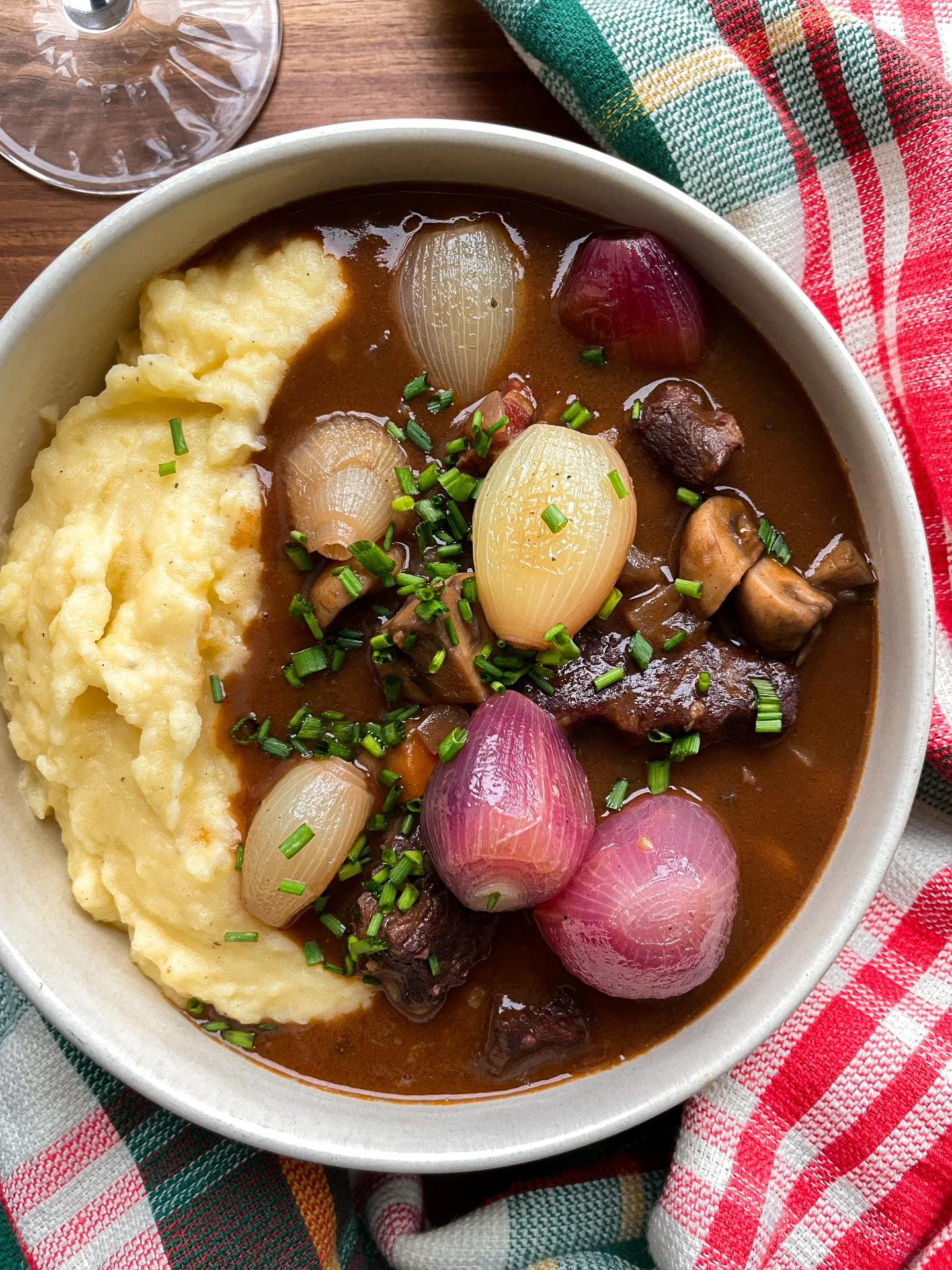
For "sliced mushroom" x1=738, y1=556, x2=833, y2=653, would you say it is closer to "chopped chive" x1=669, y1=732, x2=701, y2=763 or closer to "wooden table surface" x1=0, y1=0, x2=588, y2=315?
"chopped chive" x1=669, y1=732, x2=701, y2=763

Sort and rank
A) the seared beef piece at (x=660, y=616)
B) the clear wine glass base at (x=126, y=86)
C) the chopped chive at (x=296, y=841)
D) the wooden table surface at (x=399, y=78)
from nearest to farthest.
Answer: the chopped chive at (x=296, y=841) < the seared beef piece at (x=660, y=616) < the wooden table surface at (x=399, y=78) < the clear wine glass base at (x=126, y=86)

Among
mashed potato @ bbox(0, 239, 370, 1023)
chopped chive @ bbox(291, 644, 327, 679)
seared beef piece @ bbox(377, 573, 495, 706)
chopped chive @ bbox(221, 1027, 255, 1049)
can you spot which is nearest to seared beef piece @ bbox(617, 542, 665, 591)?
seared beef piece @ bbox(377, 573, 495, 706)

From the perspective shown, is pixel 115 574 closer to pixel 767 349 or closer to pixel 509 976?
pixel 509 976

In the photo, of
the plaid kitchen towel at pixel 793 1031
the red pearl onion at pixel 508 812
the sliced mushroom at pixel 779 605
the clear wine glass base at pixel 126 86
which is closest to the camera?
the red pearl onion at pixel 508 812

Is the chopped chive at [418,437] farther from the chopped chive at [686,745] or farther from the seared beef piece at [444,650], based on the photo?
the chopped chive at [686,745]

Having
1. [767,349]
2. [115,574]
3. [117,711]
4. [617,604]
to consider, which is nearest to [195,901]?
[117,711]

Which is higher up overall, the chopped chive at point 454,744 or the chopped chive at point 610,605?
the chopped chive at point 610,605

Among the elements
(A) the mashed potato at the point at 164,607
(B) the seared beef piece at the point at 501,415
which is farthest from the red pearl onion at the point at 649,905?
(B) the seared beef piece at the point at 501,415
